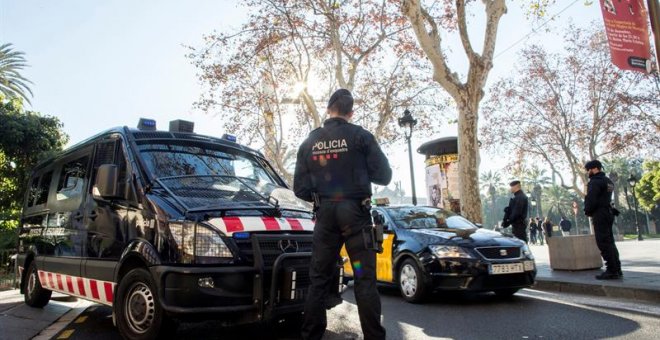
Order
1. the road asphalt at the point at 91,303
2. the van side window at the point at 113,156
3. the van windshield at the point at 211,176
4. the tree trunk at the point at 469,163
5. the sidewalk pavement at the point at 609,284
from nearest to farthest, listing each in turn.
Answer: the van windshield at the point at 211,176 < the van side window at the point at 113,156 < the road asphalt at the point at 91,303 < the sidewalk pavement at the point at 609,284 < the tree trunk at the point at 469,163

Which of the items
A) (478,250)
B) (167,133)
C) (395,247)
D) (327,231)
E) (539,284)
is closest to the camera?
(327,231)

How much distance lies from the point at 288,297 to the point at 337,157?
Result: 1.15 meters

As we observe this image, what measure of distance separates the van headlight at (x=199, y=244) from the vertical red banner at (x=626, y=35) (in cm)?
636

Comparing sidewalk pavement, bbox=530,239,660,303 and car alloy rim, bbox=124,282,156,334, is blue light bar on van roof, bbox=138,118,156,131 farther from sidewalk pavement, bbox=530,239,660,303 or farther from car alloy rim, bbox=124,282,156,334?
sidewalk pavement, bbox=530,239,660,303

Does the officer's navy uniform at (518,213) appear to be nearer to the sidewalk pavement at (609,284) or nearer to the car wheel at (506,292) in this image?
the sidewalk pavement at (609,284)

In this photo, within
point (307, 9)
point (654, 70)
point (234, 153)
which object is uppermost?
point (307, 9)

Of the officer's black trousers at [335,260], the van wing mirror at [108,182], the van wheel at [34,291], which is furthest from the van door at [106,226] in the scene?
the van wheel at [34,291]

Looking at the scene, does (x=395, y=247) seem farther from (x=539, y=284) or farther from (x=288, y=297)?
(x=288, y=297)

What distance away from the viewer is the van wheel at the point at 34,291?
20.0ft

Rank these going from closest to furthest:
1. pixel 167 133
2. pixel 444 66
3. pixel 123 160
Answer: pixel 123 160, pixel 167 133, pixel 444 66

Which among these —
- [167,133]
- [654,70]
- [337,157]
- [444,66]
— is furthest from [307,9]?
[337,157]

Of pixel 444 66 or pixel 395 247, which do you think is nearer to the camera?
pixel 395 247

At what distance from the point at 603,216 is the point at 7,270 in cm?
1278

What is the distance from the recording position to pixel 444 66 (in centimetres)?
1252
